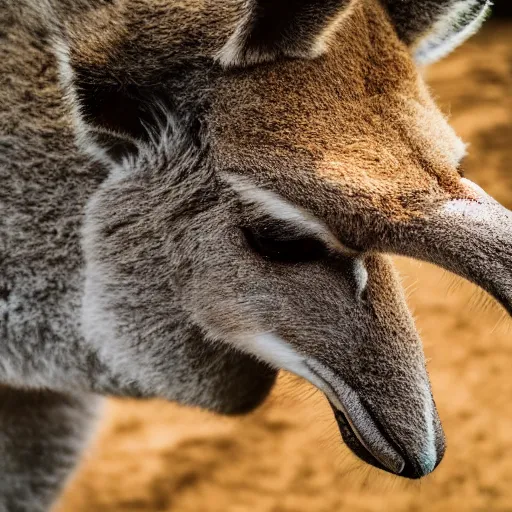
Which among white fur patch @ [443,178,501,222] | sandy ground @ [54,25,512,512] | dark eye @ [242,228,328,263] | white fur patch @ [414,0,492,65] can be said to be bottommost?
sandy ground @ [54,25,512,512]

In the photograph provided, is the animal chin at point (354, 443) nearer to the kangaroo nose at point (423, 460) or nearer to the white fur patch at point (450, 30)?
the kangaroo nose at point (423, 460)

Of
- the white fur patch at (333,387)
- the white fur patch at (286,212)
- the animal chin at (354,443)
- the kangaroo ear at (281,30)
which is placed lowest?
the animal chin at (354,443)

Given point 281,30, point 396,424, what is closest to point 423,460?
point 396,424

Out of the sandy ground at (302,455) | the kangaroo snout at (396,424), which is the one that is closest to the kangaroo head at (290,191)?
the kangaroo snout at (396,424)

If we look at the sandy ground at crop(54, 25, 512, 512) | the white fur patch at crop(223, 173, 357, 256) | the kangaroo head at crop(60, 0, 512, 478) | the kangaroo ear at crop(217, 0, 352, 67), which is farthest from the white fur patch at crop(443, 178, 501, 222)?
the sandy ground at crop(54, 25, 512, 512)

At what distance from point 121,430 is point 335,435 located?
1662 mm

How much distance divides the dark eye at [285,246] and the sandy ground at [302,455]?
1296 millimetres

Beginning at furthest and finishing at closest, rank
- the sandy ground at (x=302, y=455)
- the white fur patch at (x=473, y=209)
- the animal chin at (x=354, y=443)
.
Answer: the sandy ground at (x=302, y=455) → the animal chin at (x=354, y=443) → the white fur patch at (x=473, y=209)

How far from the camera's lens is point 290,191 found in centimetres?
119

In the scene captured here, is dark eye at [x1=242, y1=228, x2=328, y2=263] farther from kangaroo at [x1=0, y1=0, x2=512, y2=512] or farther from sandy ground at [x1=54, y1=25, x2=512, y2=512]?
sandy ground at [x1=54, y1=25, x2=512, y2=512]

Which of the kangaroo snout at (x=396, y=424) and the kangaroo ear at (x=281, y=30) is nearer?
the kangaroo ear at (x=281, y=30)

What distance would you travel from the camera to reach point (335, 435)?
4.79 feet

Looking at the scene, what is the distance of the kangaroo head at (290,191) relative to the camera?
1.14 m

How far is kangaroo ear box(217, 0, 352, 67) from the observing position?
112cm
